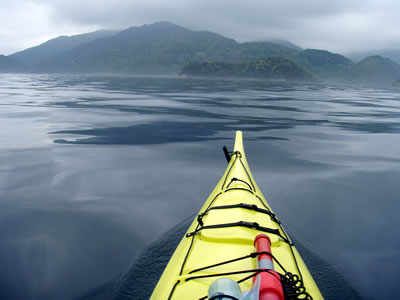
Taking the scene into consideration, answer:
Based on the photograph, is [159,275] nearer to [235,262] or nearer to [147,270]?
[147,270]

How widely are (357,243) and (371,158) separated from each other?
6112 millimetres

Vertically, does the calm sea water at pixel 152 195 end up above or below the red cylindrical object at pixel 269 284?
below

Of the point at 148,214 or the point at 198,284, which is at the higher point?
the point at 198,284

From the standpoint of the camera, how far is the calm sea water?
14.5 feet

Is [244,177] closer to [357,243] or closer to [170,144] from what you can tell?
[357,243]

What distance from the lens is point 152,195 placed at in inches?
278

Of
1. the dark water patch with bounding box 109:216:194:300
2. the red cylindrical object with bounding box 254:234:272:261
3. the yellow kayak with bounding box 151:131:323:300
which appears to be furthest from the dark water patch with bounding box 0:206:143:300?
Result: the red cylindrical object with bounding box 254:234:272:261

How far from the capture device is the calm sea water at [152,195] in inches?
174

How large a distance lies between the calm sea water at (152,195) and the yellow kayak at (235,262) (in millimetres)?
1181

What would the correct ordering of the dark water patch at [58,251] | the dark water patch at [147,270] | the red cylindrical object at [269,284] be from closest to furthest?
the red cylindrical object at [269,284] → the dark water patch at [147,270] → the dark water patch at [58,251]

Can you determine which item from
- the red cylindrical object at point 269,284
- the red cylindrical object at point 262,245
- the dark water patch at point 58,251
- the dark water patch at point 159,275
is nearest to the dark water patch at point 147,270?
the dark water patch at point 159,275

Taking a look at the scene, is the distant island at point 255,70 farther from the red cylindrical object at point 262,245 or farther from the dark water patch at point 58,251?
the red cylindrical object at point 262,245

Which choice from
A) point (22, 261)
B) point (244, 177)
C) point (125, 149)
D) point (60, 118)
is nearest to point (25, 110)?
point (60, 118)

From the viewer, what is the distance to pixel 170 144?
1169cm
